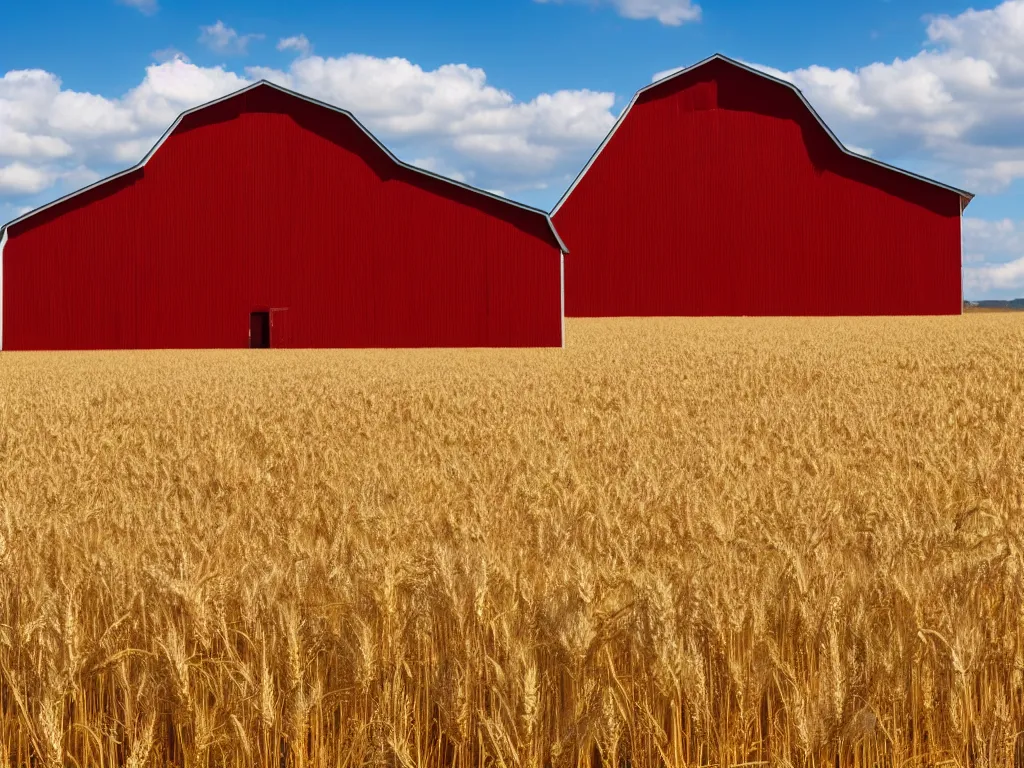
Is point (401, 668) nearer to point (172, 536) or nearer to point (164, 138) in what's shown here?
point (172, 536)

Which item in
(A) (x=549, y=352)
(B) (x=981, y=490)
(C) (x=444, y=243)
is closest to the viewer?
(B) (x=981, y=490)

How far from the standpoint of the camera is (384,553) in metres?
4.88

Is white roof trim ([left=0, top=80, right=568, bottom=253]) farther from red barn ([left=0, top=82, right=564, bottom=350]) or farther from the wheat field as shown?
the wheat field

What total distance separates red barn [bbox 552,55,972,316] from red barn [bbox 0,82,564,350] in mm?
10487

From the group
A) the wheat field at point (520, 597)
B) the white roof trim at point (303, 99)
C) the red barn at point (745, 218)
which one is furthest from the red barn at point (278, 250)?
the wheat field at point (520, 597)

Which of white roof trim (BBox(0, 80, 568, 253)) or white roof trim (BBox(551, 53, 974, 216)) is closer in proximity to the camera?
white roof trim (BBox(0, 80, 568, 253))

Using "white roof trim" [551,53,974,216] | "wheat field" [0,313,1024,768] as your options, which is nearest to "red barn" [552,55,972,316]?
"white roof trim" [551,53,974,216]

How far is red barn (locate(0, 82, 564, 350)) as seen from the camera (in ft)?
102

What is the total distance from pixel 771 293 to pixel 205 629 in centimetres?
3954

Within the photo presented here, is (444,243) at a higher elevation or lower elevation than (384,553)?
higher

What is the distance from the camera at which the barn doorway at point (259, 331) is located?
3222cm

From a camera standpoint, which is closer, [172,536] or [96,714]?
[96,714]

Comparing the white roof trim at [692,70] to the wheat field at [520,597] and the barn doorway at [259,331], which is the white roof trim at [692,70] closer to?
the barn doorway at [259,331]

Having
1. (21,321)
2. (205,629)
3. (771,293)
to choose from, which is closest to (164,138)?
(21,321)
